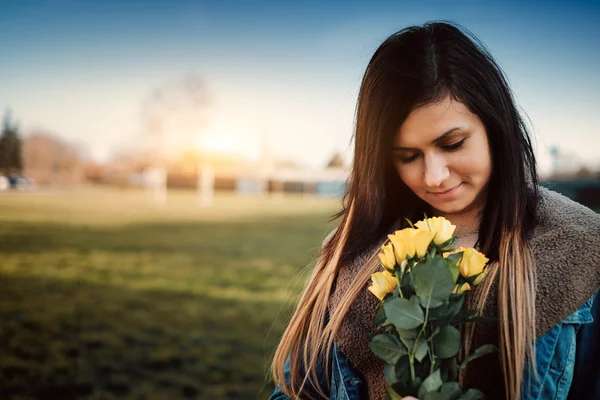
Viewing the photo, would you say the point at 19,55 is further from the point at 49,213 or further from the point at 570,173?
the point at 570,173

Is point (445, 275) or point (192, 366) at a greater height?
point (445, 275)

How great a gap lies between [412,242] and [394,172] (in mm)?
610

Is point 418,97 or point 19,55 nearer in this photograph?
point 418,97

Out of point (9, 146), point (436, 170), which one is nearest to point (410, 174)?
point (436, 170)

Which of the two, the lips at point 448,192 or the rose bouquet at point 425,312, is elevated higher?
the lips at point 448,192

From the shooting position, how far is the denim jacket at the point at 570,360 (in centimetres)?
101

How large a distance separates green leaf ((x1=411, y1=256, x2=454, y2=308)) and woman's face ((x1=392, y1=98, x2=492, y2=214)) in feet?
1.40

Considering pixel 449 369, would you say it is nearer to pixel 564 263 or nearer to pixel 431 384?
pixel 431 384

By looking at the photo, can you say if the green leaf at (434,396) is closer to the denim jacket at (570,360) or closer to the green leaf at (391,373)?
the green leaf at (391,373)

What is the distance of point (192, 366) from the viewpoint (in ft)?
10.8

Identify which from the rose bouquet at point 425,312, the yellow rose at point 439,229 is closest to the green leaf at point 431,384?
the rose bouquet at point 425,312

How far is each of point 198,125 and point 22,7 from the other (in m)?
9.22

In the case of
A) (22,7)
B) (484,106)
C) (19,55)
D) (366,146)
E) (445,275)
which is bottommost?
(445,275)

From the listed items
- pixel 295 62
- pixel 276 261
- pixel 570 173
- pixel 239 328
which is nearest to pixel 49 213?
pixel 276 261
